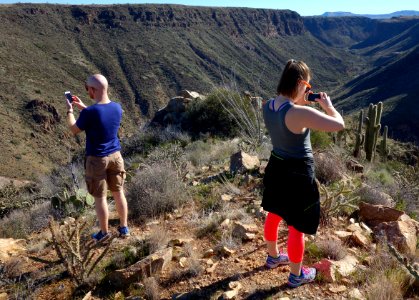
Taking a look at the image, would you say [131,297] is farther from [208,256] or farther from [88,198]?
[88,198]

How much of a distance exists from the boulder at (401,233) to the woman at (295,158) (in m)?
1.00

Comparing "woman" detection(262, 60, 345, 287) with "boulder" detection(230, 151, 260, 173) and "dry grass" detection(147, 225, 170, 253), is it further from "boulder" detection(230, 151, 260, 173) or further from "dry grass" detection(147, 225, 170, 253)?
"boulder" detection(230, 151, 260, 173)

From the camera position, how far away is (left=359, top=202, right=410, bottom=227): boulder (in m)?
4.25

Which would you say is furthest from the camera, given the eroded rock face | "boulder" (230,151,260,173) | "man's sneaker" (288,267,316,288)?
the eroded rock face

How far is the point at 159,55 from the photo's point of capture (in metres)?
67.1

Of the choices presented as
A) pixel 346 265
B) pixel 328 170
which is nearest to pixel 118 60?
pixel 328 170

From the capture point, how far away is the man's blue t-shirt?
380 centimetres

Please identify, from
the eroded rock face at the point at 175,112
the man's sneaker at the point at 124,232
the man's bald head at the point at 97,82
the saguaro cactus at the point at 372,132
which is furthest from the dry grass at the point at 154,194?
the eroded rock face at the point at 175,112

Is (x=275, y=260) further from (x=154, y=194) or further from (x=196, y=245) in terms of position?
(x=154, y=194)

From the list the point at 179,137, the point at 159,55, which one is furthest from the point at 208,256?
the point at 159,55

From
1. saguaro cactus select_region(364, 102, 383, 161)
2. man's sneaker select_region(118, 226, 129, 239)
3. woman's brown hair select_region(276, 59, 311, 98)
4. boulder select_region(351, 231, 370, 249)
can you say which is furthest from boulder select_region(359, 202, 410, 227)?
saguaro cactus select_region(364, 102, 383, 161)

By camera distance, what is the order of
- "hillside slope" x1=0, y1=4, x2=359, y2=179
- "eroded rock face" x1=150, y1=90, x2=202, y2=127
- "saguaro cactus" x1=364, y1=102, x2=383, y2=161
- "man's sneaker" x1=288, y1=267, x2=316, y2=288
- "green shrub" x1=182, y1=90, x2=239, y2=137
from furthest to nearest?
"hillside slope" x1=0, y1=4, x2=359, y2=179, "eroded rock face" x1=150, y1=90, x2=202, y2=127, "green shrub" x1=182, y1=90, x2=239, y2=137, "saguaro cactus" x1=364, y1=102, x2=383, y2=161, "man's sneaker" x1=288, y1=267, x2=316, y2=288

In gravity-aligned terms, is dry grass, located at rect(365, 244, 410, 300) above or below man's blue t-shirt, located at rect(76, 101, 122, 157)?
below

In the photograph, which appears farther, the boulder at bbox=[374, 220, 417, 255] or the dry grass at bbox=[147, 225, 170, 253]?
the dry grass at bbox=[147, 225, 170, 253]
